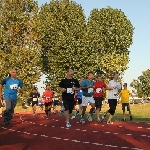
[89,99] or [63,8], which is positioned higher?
[63,8]

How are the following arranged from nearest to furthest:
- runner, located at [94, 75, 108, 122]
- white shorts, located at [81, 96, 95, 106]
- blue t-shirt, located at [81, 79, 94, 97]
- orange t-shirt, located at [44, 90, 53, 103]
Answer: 1. blue t-shirt, located at [81, 79, 94, 97]
2. white shorts, located at [81, 96, 95, 106]
3. runner, located at [94, 75, 108, 122]
4. orange t-shirt, located at [44, 90, 53, 103]

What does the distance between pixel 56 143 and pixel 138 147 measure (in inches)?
76.5

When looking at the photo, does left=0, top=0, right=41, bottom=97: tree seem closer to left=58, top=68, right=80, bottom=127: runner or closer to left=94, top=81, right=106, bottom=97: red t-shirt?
left=94, top=81, right=106, bottom=97: red t-shirt

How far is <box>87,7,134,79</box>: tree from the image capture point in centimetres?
5769

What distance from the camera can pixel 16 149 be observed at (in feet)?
28.2

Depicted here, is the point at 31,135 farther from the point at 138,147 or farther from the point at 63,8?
the point at 63,8

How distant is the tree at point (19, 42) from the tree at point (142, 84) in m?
74.5

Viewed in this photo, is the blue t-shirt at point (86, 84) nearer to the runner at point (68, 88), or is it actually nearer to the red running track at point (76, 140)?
the runner at point (68, 88)

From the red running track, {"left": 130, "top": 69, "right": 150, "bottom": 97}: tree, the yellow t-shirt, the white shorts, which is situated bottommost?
the red running track

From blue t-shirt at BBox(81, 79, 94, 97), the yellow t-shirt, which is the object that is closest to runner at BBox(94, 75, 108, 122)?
blue t-shirt at BBox(81, 79, 94, 97)

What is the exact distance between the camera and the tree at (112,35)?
57.7 meters

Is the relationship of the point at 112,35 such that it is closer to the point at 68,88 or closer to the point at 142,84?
the point at 68,88

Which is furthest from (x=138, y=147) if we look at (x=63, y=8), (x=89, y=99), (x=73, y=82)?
(x=63, y=8)

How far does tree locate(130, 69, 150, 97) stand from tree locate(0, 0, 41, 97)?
7448 centimetres
